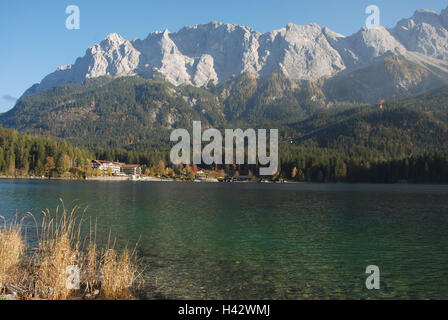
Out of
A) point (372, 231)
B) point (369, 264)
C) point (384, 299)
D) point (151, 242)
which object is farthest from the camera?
point (372, 231)

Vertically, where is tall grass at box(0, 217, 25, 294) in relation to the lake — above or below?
above

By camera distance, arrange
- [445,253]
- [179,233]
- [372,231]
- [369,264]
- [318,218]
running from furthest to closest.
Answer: [318,218] < [372,231] < [179,233] < [445,253] < [369,264]

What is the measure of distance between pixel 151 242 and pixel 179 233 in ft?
17.6

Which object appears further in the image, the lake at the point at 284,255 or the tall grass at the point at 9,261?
the lake at the point at 284,255

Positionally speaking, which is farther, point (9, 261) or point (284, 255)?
point (284, 255)

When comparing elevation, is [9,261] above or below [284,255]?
above

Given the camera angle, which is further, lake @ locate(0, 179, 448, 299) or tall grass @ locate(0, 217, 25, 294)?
lake @ locate(0, 179, 448, 299)

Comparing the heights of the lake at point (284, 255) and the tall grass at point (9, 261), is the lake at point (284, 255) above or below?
below

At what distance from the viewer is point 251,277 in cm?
2184
